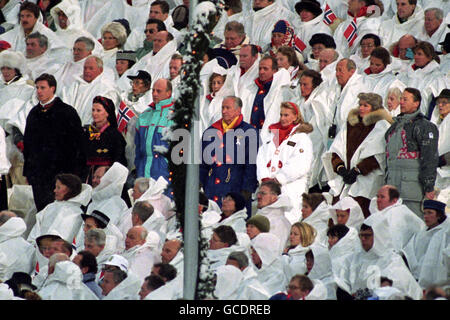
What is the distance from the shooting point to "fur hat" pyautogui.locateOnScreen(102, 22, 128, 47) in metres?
19.3

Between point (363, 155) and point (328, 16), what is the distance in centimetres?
412

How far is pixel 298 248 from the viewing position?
1435 cm

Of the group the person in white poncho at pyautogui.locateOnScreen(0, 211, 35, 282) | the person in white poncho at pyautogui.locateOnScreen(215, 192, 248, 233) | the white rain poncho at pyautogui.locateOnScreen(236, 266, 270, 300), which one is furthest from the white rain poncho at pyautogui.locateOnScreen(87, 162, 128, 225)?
the white rain poncho at pyautogui.locateOnScreen(236, 266, 270, 300)

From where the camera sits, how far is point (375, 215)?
1455 centimetres

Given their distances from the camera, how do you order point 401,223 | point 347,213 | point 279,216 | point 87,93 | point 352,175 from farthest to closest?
1. point 87,93
2. point 352,175
3. point 279,216
4. point 347,213
5. point 401,223

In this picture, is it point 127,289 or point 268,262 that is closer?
point 127,289

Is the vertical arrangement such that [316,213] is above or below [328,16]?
below

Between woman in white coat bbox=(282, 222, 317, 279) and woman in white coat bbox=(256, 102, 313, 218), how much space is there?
3.55 feet

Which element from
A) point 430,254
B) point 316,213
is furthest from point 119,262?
point 430,254

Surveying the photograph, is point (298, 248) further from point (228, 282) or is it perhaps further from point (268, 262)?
point (228, 282)

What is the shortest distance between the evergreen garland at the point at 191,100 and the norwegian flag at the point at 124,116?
521 centimetres
